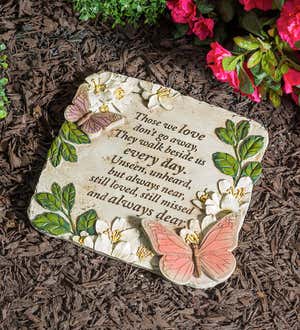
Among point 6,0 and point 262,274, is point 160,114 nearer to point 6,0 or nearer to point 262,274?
point 262,274

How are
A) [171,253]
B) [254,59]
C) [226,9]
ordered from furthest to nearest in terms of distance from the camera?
[226,9] < [254,59] < [171,253]

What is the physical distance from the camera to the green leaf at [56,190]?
1749 mm

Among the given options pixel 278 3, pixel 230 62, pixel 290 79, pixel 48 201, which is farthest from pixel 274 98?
pixel 48 201

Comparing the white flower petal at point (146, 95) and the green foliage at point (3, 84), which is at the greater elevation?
the white flower petal at point (146, 95)

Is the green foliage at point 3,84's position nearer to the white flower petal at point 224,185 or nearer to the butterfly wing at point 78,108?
the butterfly wing at point 78,108

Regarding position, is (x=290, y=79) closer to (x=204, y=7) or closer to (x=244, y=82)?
(x=244, y=82)

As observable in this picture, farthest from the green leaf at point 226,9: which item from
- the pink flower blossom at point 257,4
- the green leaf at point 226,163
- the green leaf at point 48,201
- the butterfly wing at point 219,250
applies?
the green leaf at point 48,201

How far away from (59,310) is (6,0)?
1.05 m

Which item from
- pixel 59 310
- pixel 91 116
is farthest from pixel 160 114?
pixel 59 310

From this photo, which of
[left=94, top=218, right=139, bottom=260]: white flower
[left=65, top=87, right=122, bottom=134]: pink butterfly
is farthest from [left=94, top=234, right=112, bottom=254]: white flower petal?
[left=65, top=87, right=122, bottom=134]: pink butterfly

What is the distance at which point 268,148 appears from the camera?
6.33 ft

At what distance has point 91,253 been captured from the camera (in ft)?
5.75

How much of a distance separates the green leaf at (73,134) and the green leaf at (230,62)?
1.40ft

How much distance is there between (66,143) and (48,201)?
181 millimetres
